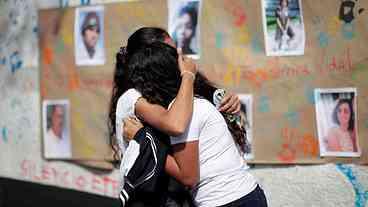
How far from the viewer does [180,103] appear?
2.45 meters

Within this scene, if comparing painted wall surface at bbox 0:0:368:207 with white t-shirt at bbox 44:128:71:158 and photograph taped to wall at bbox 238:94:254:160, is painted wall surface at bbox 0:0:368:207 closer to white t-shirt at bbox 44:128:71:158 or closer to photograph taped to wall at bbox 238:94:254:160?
white t-shirt at bbox 44:128:71:158

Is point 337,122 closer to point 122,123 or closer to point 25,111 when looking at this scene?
point 122,123

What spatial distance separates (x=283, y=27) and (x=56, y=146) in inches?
86.9

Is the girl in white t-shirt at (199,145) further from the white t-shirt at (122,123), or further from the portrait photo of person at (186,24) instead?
the portrait photo of person at (186,24)

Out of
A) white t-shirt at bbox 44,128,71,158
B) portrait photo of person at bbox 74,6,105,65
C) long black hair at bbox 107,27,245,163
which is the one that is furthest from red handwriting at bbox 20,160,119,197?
long black hair at bbox 107,27,245,163

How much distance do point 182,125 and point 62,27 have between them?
2.93 metres

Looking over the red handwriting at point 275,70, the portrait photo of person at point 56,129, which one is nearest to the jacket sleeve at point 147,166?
the red handwriting at point 275,70

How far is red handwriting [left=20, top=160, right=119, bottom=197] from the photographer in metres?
4.97

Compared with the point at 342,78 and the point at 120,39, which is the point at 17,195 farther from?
the point at 342,78

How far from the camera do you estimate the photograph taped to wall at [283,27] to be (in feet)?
13.4

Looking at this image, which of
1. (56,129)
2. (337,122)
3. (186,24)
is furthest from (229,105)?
(56,129)

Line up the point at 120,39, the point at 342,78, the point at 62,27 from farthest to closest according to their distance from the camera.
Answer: the point at 62,27 < the point at 120,39 < the point at 342,78

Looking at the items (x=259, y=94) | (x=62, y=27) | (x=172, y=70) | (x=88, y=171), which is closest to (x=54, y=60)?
(x=62, y=27)

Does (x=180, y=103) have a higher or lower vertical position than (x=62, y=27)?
lower
